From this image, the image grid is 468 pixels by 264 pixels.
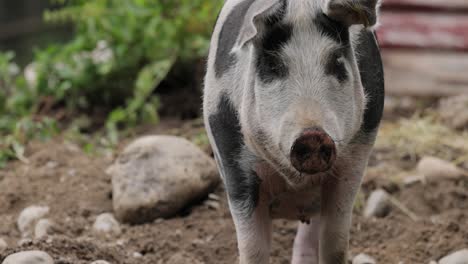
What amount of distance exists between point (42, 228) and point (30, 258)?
3.38 feet

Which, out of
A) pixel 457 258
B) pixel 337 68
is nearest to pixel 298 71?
pixel 337 68

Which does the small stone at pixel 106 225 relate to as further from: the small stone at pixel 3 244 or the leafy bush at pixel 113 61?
the leafy bush at pixel 113 61

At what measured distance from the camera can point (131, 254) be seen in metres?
4.71

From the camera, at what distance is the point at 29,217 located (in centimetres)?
527

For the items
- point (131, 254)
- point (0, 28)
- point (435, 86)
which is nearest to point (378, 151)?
point (435, 86)

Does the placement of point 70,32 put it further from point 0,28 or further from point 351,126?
point 351,126

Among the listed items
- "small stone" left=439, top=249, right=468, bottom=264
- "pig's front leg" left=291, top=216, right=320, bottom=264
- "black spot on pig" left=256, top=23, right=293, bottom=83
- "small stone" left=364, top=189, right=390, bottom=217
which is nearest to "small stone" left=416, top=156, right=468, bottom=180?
"small stone" left=364, top=189, right=390, bottom=217

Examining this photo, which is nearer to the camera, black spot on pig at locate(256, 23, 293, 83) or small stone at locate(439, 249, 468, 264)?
black spot on pig at locate(256, 23, 293, 83)

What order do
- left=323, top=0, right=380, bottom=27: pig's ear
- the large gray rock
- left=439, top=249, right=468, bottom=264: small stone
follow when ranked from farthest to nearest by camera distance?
the large gray rock, left=439, top=249, right=468, bottom=264: small stone, left=323, top=0, right=380, bottom=27: pig's ear

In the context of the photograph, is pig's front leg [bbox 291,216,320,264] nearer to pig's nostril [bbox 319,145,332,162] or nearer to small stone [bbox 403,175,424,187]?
pig's nostril [bbox 319,145,332,162]

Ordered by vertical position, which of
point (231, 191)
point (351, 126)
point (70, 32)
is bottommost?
point (70, 32)

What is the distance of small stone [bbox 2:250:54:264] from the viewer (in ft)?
13.0

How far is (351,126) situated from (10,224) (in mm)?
2518

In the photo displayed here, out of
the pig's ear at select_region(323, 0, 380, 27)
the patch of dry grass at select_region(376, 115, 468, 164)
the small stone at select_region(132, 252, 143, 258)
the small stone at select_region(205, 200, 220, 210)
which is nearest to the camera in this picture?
the pig's ear at select_region(323, 0, 380, 27)
